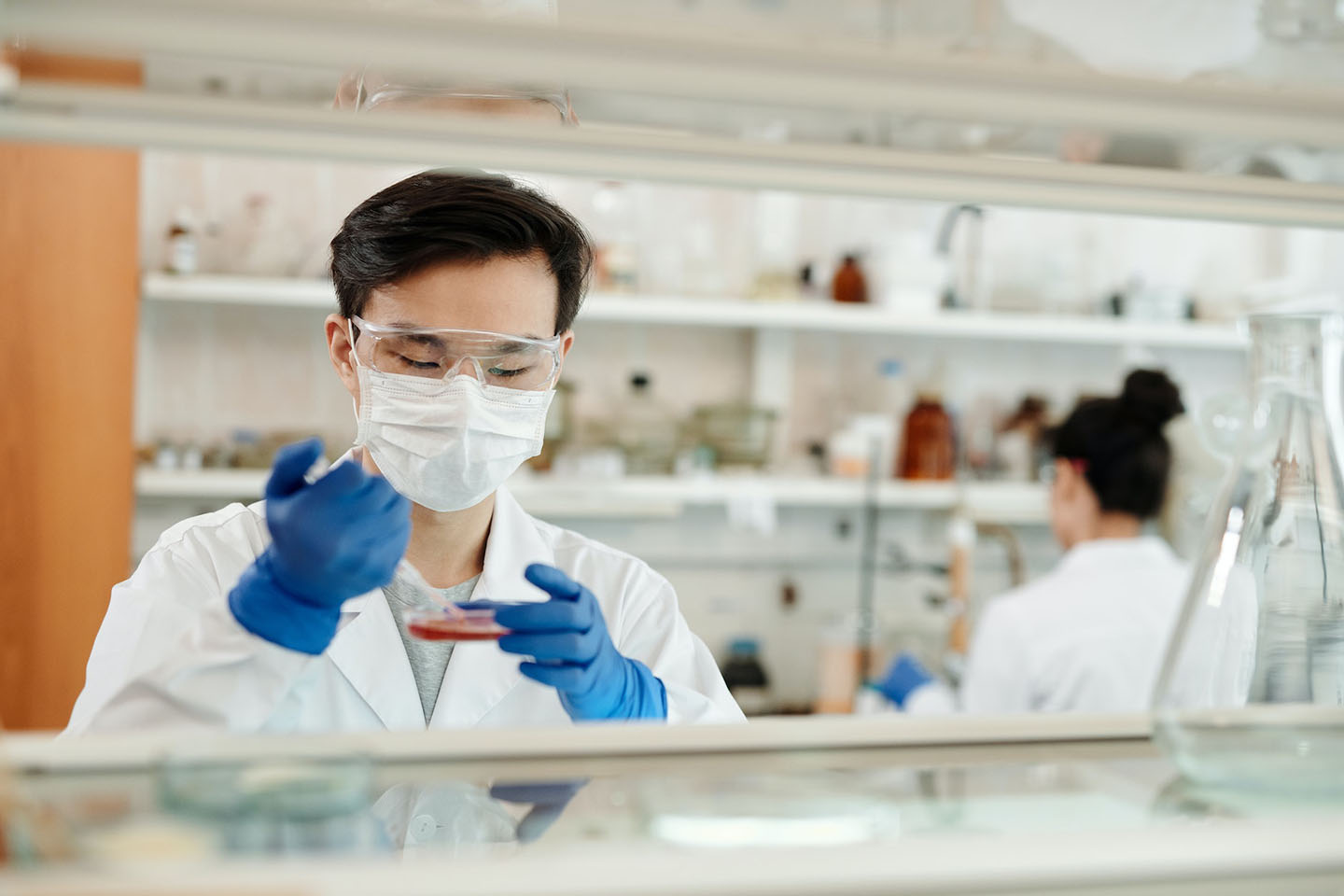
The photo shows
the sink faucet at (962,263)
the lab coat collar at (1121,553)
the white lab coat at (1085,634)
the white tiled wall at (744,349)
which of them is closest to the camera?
the white lab coat at (1085,634)

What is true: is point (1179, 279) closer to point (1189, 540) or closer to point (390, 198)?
point (1189, 540)

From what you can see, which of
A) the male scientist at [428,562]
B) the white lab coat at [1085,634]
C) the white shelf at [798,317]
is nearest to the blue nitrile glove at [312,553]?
the male scientist at [428,562]

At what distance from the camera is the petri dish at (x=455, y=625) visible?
0.72 metres

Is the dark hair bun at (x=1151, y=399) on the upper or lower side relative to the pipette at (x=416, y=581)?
upper

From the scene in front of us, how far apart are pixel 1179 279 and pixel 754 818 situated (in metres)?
3.40

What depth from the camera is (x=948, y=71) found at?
48 centimetres

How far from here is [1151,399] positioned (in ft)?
7.30

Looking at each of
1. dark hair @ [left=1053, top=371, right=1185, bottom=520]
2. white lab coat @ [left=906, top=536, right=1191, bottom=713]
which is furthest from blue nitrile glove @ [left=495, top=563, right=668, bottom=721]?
dark hair @ [left=1053, top=371, right=1185, bottom=520]

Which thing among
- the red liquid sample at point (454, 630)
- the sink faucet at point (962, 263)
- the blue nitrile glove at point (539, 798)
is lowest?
the blue nitrile glove at point (539, 798)

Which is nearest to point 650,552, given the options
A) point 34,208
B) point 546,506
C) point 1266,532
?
point 546,506

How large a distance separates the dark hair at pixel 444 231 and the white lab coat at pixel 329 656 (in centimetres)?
28

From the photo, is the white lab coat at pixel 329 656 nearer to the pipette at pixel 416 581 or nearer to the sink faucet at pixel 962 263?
the pipette at pixel 416 581

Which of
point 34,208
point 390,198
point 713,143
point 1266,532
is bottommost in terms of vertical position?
point 1266,532

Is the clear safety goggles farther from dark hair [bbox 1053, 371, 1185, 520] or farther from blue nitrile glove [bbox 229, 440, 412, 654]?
dark hair [bbox 1053, 371, 1185, 520]
